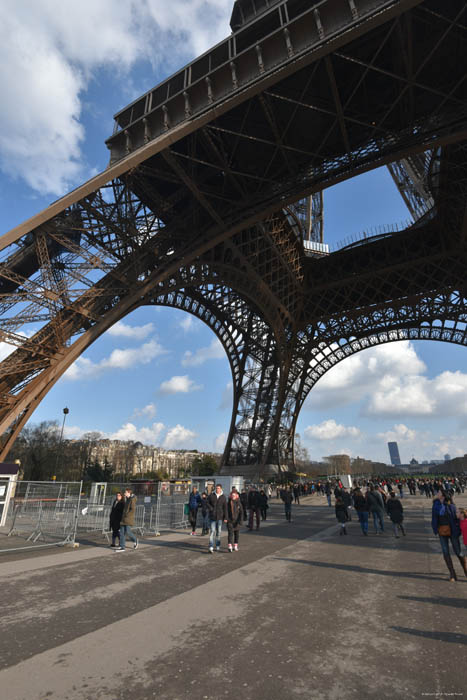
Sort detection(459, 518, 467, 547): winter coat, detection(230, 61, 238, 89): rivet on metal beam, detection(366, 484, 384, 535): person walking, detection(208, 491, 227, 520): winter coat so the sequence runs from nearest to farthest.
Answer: detection(459, 518, 467, 547): winter coat < detection(208, 491, 227, 520): winter coat < detection(366, 484, 384, 535): person walking < detection(230, 61, 238, 89): rivet on metal beam

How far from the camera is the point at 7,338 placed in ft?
45.5

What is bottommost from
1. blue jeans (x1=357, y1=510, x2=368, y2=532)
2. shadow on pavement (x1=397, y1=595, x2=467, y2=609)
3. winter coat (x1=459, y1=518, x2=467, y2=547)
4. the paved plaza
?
shadow on pavement (x1=397, y1=595, x2=467, y2=609)

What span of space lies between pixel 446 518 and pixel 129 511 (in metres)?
7.83

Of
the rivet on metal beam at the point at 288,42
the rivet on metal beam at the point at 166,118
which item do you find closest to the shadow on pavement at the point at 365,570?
the rivet on metal beam at the point at 288,42

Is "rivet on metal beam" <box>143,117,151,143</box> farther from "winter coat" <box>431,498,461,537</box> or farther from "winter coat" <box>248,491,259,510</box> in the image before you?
"winter coat" <box>431,498,461,537</box>

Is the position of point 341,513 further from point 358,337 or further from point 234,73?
point 358,337

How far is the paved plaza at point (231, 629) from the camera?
316 cm

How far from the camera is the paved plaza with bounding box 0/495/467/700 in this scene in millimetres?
3164

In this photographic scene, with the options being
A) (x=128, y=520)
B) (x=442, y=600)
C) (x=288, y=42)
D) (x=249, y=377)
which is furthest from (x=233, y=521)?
(x=249, y=377)

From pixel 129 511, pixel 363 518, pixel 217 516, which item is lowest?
pixel 363 518

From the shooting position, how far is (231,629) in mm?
4371

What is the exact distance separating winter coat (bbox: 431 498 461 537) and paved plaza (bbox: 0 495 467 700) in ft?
2.78

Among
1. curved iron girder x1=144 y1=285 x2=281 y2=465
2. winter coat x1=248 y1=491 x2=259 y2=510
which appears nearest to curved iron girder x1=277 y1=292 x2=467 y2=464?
curved iron girder x1=144 y1=285 x2=281 y2=465

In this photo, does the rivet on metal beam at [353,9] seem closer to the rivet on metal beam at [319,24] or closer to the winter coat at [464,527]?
the rivet on metal beam at [319,24]
